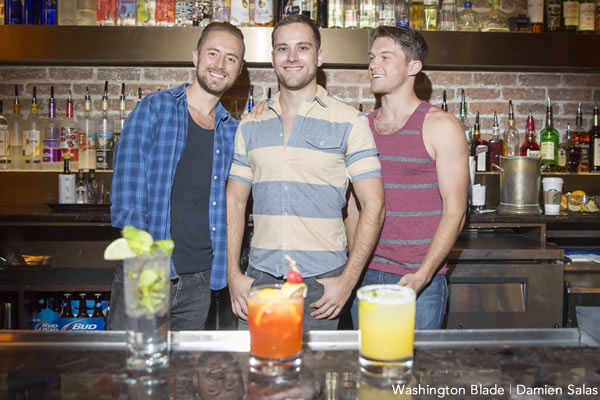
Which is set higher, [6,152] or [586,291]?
[6,152]

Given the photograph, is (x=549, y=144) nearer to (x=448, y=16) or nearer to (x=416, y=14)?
(x=448, y=16)

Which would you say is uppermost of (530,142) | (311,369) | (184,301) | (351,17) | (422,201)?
(351,17)

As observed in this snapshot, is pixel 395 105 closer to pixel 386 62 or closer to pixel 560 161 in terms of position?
pixel 386 62

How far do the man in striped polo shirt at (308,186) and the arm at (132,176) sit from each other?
0.31m

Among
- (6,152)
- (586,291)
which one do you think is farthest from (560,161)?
(6,152)

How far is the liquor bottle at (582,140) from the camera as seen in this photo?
2.88 metres

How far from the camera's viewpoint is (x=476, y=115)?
2.89 meters

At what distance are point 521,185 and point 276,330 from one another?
1.91m

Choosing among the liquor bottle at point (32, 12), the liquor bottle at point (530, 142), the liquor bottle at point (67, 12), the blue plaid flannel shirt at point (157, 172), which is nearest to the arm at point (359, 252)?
the blue plaid flannel shirt at point (157, 172)

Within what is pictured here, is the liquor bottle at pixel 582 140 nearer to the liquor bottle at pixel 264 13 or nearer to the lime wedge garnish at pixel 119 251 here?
the liquor bottle at pixel 264 13

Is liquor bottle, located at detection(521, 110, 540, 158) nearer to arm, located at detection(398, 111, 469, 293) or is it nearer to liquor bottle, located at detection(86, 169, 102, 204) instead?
arm, located at detection(398, 111, 469, 293)

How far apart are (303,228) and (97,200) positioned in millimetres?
1501

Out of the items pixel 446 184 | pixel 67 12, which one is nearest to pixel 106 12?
pixel 67 12

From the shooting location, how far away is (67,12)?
271cm
